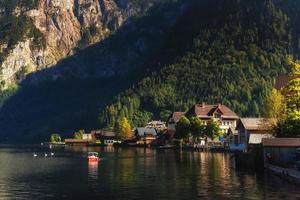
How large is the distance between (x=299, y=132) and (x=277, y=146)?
40.5 ft

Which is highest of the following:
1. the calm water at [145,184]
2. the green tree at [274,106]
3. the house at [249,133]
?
the green tree at [274,106]

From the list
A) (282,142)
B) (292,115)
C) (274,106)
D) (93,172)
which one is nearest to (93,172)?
(93,172)

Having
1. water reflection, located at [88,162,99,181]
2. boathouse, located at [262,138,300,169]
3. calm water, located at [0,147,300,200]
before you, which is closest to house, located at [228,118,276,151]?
calm water, located at [0,147,300,200]

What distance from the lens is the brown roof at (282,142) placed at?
356 feet

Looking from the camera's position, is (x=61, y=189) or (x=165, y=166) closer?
(x=61, y=189)

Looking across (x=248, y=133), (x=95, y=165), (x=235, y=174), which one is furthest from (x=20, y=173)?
(x=248, y=133)

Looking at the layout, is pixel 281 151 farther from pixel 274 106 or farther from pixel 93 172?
pixel 93 172

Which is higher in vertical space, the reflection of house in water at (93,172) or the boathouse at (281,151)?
the boathouse at (281,151)

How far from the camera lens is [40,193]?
86.8 meters

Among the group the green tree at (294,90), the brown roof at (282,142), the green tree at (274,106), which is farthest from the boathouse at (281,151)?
the green tree at (274,106)

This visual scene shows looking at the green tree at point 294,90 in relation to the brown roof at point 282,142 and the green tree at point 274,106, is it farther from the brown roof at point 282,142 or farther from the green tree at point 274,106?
the brown roof at point 282,142

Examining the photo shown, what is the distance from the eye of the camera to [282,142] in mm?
110312

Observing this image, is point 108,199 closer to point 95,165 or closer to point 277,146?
point 277,146

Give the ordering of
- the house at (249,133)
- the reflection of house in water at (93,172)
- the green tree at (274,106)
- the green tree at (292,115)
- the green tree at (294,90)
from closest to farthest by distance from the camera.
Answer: the reflection of house in water at (93,172) → the green tree at (292,115) → the green tree at (294,90) → the green tree at (274,106) → the house at (249,133)
